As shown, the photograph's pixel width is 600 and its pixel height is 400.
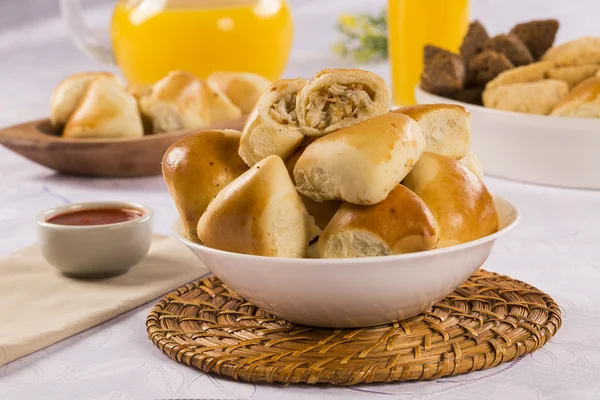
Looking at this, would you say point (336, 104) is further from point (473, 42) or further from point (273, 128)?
point (473, 42)

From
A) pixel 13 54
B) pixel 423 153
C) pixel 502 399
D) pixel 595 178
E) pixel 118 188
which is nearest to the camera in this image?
pixel 502 399

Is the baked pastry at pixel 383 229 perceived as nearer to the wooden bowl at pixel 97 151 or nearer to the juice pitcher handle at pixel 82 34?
the wooden bowl at pixel 97 151

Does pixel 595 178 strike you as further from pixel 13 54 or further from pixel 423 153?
pixel 13 54

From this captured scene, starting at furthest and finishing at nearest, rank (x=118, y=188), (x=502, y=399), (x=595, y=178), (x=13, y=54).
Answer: (x=13, y=54) → (x=118, y=188) → (x=595, y=178) → (x=502, y=399)

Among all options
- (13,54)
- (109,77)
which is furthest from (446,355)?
(13,54)

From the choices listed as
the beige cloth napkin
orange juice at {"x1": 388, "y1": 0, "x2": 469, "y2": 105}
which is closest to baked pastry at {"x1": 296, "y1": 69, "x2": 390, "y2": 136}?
the beige cloth napkin

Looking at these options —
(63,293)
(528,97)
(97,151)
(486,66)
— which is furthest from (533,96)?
(63,293)

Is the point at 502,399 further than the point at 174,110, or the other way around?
the point at 174,110

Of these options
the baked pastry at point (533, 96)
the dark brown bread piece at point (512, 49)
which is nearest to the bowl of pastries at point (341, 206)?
the baked pastry at point (533, 96)
